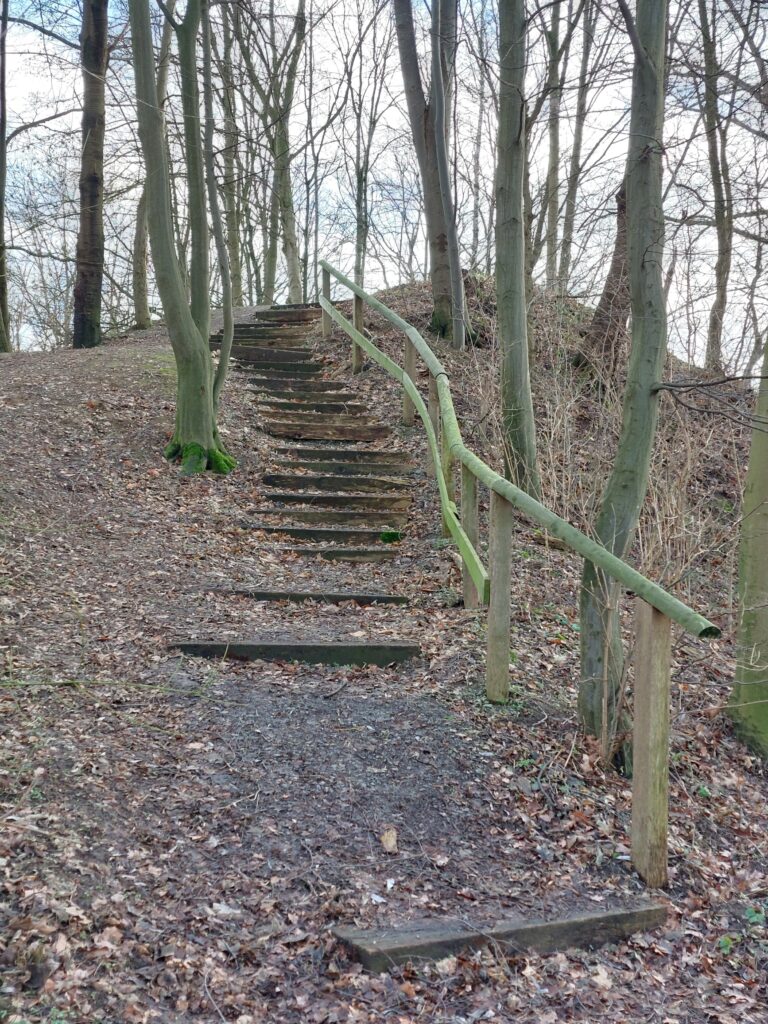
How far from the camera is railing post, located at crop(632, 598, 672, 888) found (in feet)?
10.0

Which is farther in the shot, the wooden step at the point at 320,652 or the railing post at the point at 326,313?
the railing post at the point at 326,313

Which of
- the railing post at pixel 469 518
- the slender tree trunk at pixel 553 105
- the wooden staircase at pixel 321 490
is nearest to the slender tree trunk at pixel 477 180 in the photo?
the slender tree trunk at pixel 553 105

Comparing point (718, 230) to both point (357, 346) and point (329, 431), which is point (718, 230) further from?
point (329, 431)

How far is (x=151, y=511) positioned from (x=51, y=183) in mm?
14495

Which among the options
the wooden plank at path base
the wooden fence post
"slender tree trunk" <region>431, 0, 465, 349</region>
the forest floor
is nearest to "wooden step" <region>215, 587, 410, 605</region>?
the forest floor

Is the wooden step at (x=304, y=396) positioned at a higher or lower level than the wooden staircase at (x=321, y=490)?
higher

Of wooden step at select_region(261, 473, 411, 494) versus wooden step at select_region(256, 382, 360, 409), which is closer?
wooden step at select_region(261, 473, 411, 494)

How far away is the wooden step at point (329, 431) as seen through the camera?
8664mm

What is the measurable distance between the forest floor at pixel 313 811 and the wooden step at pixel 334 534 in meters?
0.78

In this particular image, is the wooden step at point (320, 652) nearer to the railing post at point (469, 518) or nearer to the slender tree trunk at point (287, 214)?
the railing post at point (469, 518)

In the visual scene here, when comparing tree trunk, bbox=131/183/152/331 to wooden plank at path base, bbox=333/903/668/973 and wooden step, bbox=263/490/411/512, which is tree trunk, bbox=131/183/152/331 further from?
wooden plank at path base, bbox=333/903/668/973

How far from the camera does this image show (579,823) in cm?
346

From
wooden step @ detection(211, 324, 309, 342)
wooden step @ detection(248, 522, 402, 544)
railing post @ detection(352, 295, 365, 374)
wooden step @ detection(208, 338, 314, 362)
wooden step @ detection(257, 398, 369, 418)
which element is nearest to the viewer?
wooden step @ detection(248, 522, 402, 544)

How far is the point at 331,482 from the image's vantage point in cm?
768
